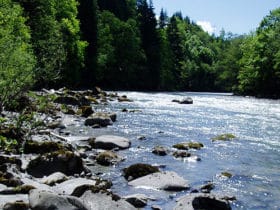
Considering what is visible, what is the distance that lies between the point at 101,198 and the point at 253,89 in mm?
63542

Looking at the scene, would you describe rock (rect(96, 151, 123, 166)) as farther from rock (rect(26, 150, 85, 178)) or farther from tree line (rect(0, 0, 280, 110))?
tree line (rect(0, 0, 280, 110))

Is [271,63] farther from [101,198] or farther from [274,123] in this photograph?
[101,198]

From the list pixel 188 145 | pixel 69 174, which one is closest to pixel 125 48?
pixel 188 145

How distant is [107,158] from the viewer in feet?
56.1

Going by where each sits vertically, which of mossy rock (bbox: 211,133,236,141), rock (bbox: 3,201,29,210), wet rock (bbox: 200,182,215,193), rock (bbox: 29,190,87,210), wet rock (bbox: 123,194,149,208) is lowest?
wet rock (bbox: 200,182,215,193)

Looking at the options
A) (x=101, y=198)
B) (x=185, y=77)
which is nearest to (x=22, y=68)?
(x=101, y=198)

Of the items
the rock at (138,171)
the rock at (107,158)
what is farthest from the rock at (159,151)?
the rock at (138,171)

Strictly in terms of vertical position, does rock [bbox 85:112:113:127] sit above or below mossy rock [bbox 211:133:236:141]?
above

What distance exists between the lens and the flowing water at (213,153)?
1388 centimetres

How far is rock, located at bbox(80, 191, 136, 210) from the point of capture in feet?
35.8

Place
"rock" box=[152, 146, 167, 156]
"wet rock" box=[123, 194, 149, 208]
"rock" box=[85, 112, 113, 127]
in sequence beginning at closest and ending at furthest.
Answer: "wet rock" box=[123, 194, 149, 208] < "rock" box=[152, 146, 167, 156] < "rock" box=[85, 112, 113, 127]

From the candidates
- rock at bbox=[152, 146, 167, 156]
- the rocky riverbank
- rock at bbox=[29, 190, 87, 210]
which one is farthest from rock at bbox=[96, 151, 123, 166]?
rock at bbox=[29, 190, 87, 210]

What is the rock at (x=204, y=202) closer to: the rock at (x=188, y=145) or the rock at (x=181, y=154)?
the rock at (x=181, y=154)

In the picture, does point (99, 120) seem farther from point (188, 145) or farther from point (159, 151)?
point (159, 151)
